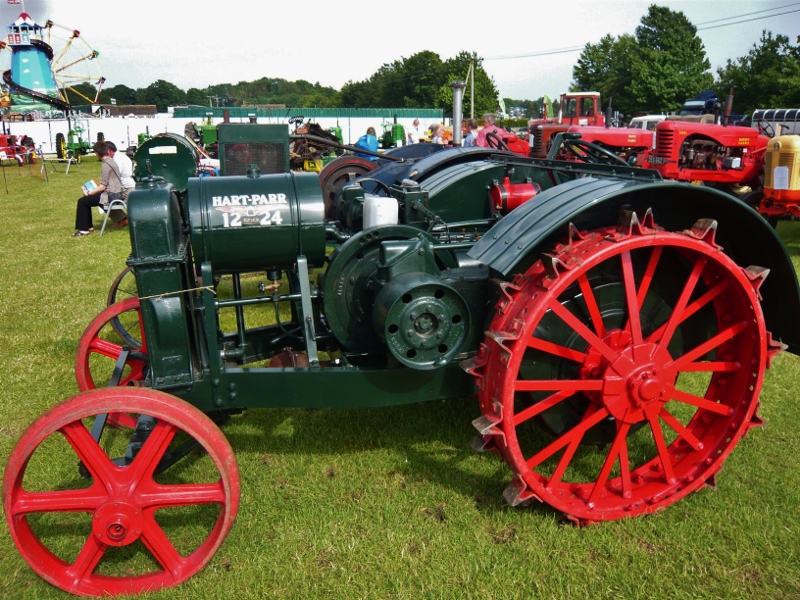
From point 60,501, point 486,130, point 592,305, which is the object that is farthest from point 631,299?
point 486,130

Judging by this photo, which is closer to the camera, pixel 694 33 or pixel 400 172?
pixel 400 172

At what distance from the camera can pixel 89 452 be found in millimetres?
2248

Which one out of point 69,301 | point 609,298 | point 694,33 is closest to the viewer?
point 609,298

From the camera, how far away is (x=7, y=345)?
5152 mm

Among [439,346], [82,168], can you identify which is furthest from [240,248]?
[82,168]

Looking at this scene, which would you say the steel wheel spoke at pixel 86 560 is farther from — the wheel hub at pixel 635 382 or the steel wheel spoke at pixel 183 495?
the wheel hub at pixel 635 382

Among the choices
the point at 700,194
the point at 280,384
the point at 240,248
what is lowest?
the point at 280,384

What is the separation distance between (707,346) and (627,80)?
58.8m

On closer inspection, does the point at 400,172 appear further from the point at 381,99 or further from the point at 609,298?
the point at 381,99

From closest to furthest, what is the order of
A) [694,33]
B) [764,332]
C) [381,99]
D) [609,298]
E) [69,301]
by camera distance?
[764,332] → [609,298] → [69,301] → [694,33] → [381,99]

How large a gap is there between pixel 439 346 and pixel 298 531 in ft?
3.31

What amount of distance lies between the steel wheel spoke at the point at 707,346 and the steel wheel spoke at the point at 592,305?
312mm

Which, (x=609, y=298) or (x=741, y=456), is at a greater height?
(x=609, y=298)

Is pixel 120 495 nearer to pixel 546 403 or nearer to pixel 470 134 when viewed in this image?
pixel 546 403
